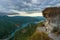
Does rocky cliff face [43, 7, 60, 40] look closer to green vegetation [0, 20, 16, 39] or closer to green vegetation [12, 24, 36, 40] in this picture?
green vegetation [12, 24, 36, 40]

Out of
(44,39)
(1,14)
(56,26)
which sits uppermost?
(1,14)

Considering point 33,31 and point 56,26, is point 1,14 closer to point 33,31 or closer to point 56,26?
point 33,31

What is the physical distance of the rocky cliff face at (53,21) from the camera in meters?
1.67

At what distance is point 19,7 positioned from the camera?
5.92ft

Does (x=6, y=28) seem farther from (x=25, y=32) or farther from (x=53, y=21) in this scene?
(x=53, y=21)

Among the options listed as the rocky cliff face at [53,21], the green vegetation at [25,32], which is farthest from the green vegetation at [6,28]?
the rocky cliff face at [53,21]

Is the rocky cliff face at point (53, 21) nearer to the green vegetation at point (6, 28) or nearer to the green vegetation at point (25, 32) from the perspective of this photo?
the green vegetation at point (25, 32)

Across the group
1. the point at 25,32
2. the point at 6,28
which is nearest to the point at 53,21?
the point at 25,32

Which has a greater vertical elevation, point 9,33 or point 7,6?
point 7,6

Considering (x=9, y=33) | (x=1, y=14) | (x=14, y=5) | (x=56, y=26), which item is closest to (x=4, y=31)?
(x=9, y=33)

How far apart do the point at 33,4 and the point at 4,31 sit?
0.43 meters

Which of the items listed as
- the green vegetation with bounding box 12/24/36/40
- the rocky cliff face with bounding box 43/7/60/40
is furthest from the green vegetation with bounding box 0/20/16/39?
the rocky cliff face with bounding box 43/7/60/40

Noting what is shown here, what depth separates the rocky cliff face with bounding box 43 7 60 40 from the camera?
1667 mm

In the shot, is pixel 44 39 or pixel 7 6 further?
pixel 7 6
